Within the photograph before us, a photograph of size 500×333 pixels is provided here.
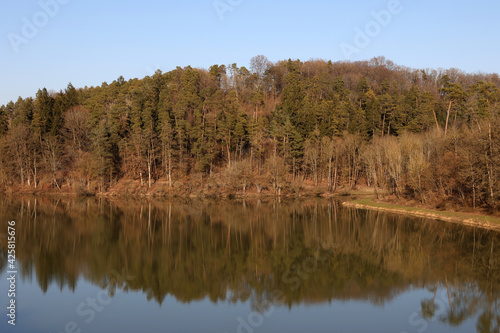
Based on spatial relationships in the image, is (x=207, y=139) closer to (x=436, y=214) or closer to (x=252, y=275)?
(x=436, y=214)

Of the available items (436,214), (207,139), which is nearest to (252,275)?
(436,214)

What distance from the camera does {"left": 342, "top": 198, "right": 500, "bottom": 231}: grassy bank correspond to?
31.5 metres

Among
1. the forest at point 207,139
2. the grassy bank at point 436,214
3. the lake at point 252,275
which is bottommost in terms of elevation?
the lake at point 252,275

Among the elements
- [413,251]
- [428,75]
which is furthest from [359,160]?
[428,75]

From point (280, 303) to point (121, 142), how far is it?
165 feet

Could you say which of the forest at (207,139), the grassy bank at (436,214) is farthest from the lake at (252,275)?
the forest at (207,139)

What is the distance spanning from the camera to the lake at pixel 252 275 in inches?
602

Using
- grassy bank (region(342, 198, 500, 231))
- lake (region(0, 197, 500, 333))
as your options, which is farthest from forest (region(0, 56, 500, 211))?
lake (region(0, 197, 500, 333))

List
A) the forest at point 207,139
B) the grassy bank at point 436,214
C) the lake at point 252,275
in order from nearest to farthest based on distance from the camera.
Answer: the lake at point 252,275 → the grassy bank at point 436,214 → the forest at point 207,139

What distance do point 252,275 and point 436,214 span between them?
74.7 ft

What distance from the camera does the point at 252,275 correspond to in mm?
20938

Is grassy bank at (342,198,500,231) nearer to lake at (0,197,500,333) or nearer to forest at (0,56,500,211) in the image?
lake at (0,197,500,333)

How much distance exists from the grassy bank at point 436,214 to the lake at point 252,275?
1.52m

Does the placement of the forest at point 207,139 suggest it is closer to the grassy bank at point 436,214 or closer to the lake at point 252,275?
the grassy bank at point 436,214
